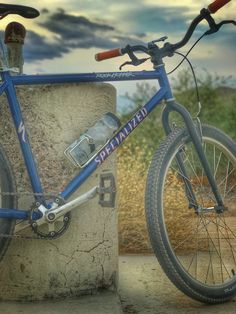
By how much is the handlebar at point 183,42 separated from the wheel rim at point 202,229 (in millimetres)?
507

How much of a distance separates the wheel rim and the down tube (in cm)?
27

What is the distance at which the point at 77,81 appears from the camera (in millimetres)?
3330

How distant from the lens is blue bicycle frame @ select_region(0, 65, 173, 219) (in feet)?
10.5

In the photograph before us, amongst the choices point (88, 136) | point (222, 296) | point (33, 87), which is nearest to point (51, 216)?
point (88, 136)

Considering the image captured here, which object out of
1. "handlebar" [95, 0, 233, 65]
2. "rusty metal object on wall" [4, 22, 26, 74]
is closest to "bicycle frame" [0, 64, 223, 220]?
"handlebar" [95, 0, 233, 65]

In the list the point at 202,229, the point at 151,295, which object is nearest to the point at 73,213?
the point at 151,295

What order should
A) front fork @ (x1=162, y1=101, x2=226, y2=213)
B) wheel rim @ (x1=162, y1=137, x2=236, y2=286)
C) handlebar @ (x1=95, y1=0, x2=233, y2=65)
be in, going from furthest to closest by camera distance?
1. wheel rim @ (x1=162, y1=137, x2=236, y2=286)
2. front fork @ (x1=162, y1=101, x2=226, y2=213)
3. handlebar @ (x1=95, y1=0, x2=233, y2=65)

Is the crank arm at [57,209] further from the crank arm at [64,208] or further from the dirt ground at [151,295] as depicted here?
the dirt ground at [151,295]

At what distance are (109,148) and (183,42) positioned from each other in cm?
65

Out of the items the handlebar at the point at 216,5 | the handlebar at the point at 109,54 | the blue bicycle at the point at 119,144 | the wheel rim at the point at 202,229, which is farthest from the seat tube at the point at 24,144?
the handlebar at the point at 216,5

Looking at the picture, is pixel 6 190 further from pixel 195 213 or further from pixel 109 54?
pixel 195 213

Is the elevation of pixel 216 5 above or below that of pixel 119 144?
above

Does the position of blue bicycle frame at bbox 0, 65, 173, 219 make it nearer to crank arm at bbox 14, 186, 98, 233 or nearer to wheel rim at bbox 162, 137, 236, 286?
crank arm at bbox 14, 186, 98, 233

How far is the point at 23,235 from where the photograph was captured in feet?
11.2
